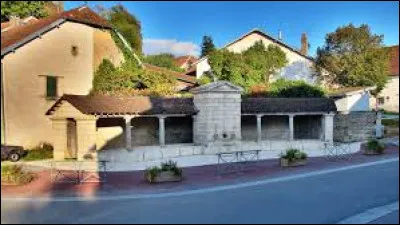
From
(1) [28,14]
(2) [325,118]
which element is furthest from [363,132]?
(1) [28,14]

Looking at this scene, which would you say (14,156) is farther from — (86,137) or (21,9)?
(21,9)

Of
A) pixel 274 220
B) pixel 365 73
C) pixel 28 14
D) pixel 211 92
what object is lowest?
pixel 274 220

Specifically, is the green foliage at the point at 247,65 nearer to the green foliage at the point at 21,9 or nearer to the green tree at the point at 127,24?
the green tree at the point at 127,24

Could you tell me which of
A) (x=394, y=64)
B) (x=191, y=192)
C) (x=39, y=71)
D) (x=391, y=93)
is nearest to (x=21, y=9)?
(x=39, y=71)

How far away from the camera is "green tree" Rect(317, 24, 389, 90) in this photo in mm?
36062

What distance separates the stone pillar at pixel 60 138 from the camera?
20.0 m

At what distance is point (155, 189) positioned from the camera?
47.6 ft

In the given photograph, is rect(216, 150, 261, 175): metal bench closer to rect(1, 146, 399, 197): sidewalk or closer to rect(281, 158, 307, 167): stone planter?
rect(1, 146, 399, 197): sidewalk

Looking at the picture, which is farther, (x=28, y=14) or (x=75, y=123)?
(x=28, y=14)

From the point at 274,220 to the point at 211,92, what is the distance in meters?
12.3

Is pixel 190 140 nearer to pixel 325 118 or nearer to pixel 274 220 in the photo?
pixel 325 118

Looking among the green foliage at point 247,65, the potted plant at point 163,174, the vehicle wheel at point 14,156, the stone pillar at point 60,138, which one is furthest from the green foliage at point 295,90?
the vehicle wheel at point 14,156

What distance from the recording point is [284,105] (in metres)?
Answer: 24.6

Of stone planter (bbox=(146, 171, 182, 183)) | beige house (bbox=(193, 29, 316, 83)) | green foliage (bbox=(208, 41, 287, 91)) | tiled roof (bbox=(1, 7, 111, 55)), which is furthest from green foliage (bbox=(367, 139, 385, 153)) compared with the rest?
tiled roof (bbox=(1, 7, 111, 55))
